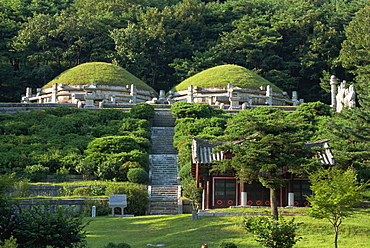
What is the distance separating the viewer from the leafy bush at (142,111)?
4347 cm

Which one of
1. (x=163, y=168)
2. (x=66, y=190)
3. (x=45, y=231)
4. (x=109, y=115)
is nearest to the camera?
(x=45, y=231)

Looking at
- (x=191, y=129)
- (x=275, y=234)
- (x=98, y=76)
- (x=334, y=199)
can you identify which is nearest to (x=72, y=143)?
(x=191, y=129)

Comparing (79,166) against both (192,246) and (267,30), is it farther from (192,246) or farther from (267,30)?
(267,30)

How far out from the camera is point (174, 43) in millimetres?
74750

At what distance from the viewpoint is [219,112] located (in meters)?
45.2

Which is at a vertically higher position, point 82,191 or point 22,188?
point 22,188

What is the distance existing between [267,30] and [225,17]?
11708 millimetres

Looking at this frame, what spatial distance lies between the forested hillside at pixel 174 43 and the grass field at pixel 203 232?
44.8m

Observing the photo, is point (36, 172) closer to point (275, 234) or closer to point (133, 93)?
point (275, 234)

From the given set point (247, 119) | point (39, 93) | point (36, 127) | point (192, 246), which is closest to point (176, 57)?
point (39, 93)

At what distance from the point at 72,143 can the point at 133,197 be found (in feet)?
35.4

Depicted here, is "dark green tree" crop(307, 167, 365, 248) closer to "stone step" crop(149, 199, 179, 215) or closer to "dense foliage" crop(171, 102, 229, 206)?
"dense foliage" crop(171, 102, 229, 206)

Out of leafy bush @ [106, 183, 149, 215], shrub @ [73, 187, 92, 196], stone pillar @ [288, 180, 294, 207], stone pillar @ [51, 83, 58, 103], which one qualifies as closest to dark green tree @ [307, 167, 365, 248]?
stone pillar @ [288, 180, 294, 207]

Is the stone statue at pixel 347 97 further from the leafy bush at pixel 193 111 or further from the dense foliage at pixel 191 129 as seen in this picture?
the leafy bush at pixel 193 111
